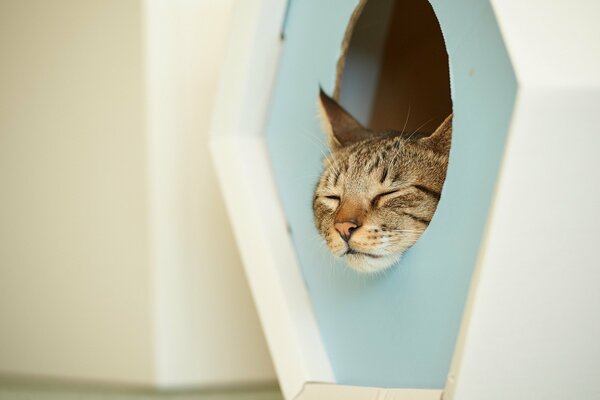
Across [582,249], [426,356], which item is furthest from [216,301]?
[582,249]

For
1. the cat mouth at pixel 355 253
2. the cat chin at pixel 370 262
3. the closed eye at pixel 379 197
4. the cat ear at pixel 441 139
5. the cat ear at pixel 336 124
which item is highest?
the cat ear at pixel 336 124

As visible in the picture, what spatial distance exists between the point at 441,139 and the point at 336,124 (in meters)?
0.22

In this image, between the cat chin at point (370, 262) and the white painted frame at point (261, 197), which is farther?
the white painted frame at point (261, 197)

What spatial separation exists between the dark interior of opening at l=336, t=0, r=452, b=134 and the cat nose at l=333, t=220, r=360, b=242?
0.35 metres

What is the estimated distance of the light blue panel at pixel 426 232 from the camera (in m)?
0.58

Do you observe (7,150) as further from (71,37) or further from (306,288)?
(306,288)

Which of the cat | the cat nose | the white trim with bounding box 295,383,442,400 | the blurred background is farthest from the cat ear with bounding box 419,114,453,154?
the blurred background

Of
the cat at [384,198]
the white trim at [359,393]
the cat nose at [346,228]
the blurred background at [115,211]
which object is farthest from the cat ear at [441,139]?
the blurred background at [115,211]

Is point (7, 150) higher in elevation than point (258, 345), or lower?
higher

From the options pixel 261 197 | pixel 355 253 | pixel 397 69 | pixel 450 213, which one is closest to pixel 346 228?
pixel 355 253

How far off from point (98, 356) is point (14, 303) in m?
0.19

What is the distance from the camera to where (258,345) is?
4.02ft

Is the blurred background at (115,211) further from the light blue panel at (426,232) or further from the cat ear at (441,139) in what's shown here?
the cat ear at (441,139)

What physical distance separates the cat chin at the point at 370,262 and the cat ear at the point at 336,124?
0.20 meters
